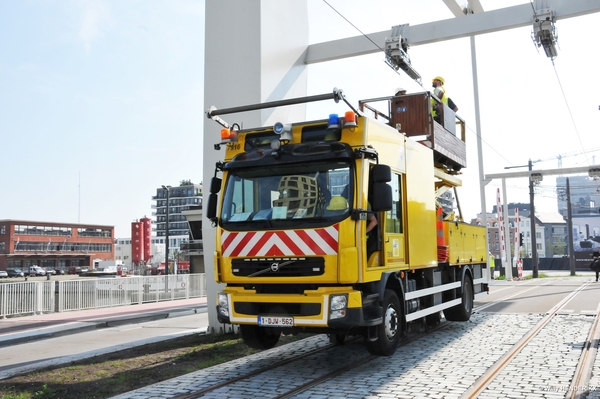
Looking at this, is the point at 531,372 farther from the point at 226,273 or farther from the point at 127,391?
the point at 127,391

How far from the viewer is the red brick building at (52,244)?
286 ft

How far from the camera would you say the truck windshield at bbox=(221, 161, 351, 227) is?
737 centimetres

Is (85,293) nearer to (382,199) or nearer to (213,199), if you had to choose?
(213,199)

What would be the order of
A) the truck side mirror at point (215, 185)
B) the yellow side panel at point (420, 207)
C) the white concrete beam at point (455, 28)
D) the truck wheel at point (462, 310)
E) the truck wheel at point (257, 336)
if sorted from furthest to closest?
the truck wheel at point (462, 310) → the white concrete beam at point (455, 28) → the yellow side panel at point (420, 207) → the truck wheel at point (257, 336) → the truck side mirror at point (215, 185)

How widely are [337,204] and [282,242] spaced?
86 cm

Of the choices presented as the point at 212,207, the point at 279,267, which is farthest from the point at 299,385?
the point at 212,207

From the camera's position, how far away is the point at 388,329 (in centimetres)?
785

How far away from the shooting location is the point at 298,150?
770 cm

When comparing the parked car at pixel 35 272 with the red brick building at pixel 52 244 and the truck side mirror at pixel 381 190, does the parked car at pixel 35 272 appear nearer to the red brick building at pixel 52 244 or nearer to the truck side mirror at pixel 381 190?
the red brick building at pixel 52 244

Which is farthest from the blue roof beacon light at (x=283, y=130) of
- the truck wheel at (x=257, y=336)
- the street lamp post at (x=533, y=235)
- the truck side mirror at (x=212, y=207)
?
the street lamp post at (x=533, y=235)

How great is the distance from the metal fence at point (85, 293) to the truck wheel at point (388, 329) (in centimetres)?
1498

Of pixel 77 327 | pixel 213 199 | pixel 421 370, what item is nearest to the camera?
pixel 421 370

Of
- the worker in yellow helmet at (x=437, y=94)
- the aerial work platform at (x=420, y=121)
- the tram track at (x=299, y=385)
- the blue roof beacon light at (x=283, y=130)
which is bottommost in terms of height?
the tram track at (x=299, y=385)

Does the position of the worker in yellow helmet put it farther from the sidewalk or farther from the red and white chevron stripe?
the sidewalk
